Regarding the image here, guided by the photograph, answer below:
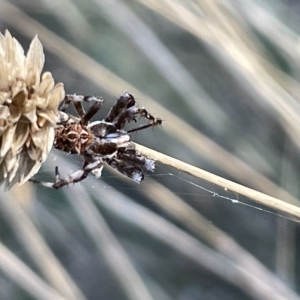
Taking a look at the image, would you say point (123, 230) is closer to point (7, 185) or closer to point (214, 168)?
point (214, 168)

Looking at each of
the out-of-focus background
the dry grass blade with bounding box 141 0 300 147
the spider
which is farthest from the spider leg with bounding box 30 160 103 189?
the dry grass blade with bounding box 141 0 300 147

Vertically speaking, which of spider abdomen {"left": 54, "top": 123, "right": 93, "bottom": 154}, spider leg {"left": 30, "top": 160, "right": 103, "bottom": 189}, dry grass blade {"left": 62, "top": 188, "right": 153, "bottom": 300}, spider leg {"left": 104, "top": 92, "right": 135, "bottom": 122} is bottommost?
dry grass blade {"left": 62, "top": 188, "right": 153, "bottom": 300}

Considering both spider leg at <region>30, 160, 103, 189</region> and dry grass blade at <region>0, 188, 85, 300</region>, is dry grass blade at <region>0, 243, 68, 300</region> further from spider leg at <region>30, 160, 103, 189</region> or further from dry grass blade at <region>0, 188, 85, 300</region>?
spider leg at <region>30, 160, 103, 189</region>

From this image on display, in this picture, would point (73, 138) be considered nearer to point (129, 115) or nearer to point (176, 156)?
point (129, 115)

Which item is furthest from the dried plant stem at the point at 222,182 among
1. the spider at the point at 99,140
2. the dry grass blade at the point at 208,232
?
the dry grass blade at the point at 208,232

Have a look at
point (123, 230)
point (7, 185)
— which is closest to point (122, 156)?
point (7, 185)

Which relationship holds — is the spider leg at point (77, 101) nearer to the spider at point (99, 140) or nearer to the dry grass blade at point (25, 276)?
the spider at point (99, 140)
